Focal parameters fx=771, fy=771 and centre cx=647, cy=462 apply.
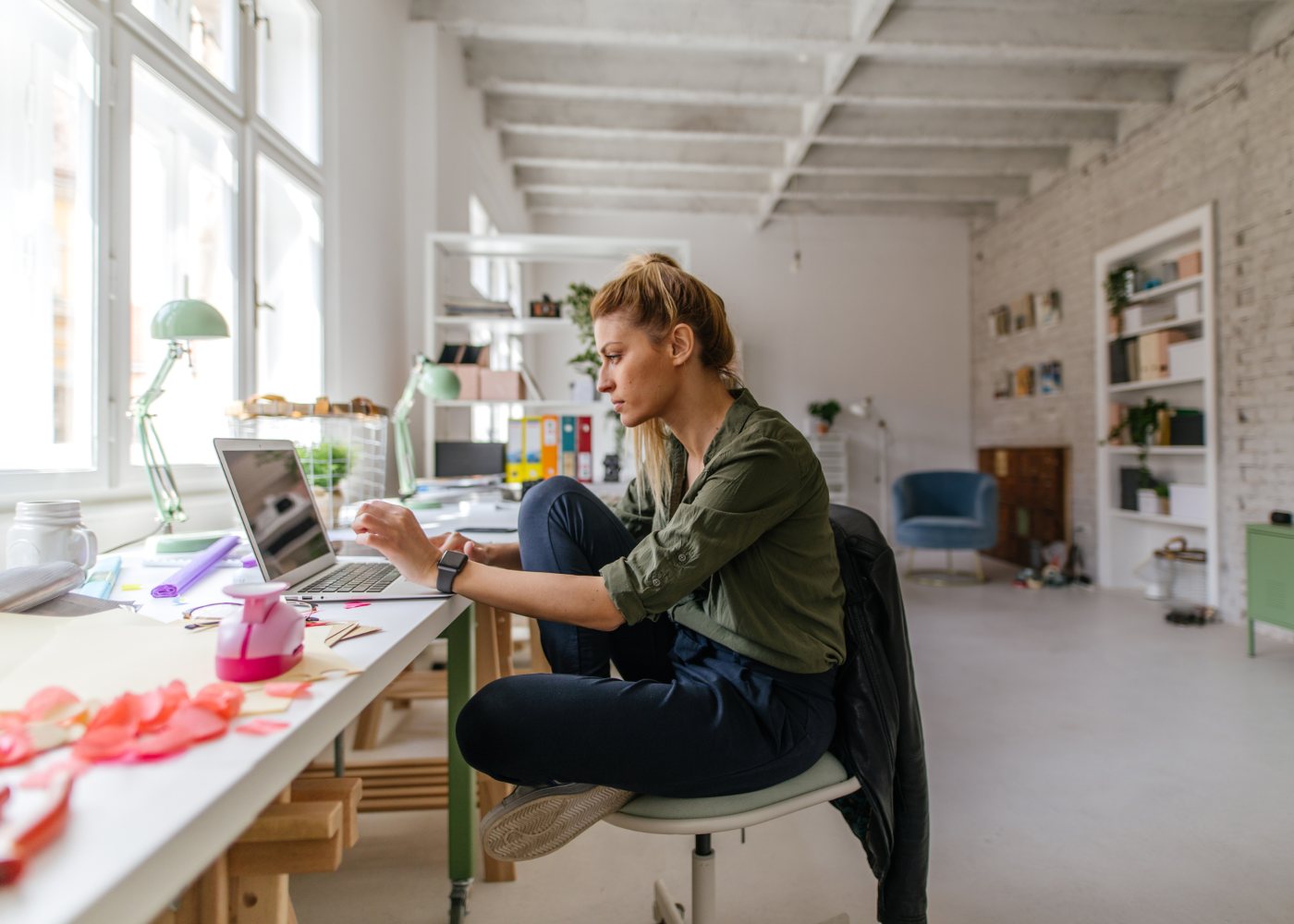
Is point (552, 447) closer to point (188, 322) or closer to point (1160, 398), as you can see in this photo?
point (188, 322)

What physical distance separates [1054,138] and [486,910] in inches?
222

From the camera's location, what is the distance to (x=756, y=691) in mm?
1016

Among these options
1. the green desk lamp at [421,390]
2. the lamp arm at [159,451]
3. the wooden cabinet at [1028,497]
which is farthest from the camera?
the wooden cabinet at [1028,497]

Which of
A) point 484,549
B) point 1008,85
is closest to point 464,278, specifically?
point 484,549

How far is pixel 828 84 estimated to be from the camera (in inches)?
175

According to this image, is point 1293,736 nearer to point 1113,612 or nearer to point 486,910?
point 1113,612

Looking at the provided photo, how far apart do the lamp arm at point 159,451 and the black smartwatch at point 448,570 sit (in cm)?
83

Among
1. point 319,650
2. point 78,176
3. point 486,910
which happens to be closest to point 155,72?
point 78,176

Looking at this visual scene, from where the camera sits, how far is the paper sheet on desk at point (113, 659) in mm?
630

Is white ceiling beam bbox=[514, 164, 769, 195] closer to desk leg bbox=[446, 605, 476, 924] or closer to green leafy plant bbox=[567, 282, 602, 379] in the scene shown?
green leafy plant bbox=[567, 282, 602, 379]

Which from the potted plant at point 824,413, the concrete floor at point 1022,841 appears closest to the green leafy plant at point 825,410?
the potted plant at point 824,413

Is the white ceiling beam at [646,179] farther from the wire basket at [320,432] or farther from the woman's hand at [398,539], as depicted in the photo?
the woman's hand at [398,539]

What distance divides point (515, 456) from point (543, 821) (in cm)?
245

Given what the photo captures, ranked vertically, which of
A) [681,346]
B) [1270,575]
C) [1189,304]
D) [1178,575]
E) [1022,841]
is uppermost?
[1189,304]
